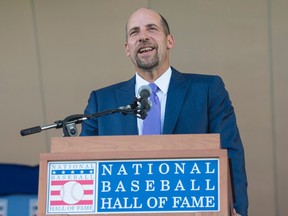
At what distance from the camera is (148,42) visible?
3.54m

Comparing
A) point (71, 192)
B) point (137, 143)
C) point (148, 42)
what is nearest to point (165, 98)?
point (148, 42)

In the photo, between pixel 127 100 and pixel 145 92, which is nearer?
pixel 145 92

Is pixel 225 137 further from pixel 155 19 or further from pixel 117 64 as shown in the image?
pixel 117 64

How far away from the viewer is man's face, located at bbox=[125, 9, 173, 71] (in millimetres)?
3535

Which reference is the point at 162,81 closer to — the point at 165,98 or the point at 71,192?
the point at 165,98

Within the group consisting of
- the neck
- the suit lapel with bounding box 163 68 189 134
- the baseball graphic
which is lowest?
the baseball graphic

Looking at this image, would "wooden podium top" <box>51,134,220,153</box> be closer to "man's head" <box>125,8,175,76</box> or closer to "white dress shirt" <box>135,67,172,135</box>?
"white dress shirt" <box>135,67,172,135</box>

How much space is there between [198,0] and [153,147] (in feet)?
8.59

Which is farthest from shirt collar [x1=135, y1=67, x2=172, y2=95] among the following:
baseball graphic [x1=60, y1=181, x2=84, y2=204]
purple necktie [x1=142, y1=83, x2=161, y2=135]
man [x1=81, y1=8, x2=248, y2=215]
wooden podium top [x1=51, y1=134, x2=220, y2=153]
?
baseball graphic [x1=60, y1=181, x2=84, y2=204]

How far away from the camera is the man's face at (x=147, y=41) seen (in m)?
3.54

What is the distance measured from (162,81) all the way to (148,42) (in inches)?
7.5

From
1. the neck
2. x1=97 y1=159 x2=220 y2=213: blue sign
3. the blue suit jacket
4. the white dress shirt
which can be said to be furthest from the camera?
the neck

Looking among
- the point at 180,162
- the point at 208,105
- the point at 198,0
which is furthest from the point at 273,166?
the point at 180,162

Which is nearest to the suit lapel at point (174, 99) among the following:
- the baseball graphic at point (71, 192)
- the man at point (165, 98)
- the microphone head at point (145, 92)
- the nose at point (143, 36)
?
the man at point (165, 98)
